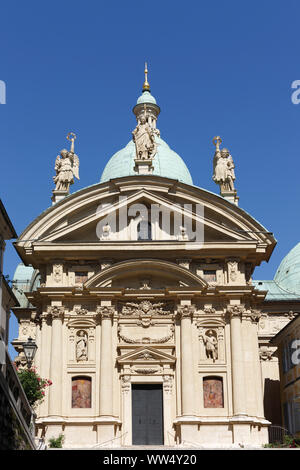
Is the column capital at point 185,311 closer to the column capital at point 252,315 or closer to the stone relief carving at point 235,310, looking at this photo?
the stone relief carving at point 235,310

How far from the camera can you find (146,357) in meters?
36.8

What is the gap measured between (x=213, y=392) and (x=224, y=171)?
11952 millimetres

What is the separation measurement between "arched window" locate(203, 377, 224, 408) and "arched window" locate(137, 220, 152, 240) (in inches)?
305

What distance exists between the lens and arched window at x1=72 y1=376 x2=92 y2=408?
36.2 metres

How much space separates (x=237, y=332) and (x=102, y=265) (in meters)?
7.47

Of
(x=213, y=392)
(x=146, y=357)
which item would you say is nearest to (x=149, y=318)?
(x=146, y=357)

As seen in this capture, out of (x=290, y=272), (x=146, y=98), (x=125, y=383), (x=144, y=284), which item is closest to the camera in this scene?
(x=125, y=383)

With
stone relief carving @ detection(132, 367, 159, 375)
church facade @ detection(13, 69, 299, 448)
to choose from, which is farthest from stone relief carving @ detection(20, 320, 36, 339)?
stone relief carving @ detection(132, 367, 159, 375)

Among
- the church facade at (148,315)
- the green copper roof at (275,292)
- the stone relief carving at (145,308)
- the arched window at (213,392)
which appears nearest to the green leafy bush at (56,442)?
the church facade at (148,315)

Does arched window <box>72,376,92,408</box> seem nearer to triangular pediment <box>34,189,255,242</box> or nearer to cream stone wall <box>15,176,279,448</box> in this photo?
cream stone wall <box>15,176,279,448</box>

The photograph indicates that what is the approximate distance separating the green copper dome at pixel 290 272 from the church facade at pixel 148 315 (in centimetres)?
1718

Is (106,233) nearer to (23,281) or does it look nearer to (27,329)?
(27,329)

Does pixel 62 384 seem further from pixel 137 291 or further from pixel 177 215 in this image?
pixel 177 215
